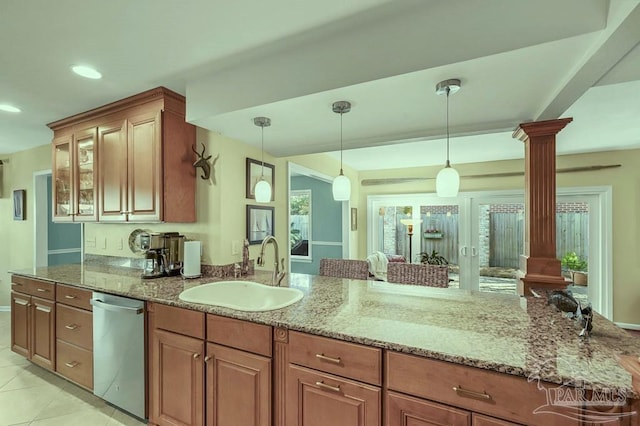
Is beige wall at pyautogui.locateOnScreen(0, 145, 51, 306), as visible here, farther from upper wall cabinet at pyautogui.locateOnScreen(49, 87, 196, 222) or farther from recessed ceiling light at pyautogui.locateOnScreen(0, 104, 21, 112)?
upper wall cabinet at pyautogui.locateOnScreen(49, 87, 196, 222)

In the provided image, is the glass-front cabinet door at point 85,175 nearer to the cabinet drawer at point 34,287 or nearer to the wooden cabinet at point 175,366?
the cabinet drawer at point 34,287

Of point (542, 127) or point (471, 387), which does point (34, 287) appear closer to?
point (471, 387)

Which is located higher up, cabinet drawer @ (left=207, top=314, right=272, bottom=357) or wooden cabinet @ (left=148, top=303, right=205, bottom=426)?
cabinet drawer @ (left=207, top=314, right=272, bottom=357)

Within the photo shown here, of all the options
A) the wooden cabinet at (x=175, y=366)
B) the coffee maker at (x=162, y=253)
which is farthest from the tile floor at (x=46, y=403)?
the coffee maker at (x=162, y=253)

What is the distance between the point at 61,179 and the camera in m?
3.22

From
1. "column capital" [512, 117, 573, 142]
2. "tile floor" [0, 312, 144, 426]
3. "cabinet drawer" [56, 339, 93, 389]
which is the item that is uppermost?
"column capital" [512, 117, 573, 142]

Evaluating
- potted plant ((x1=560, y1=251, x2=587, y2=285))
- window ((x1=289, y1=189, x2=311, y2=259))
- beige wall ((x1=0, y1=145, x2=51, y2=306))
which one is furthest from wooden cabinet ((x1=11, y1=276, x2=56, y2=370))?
potted plant ((x1=560, y1=251, x2=587, y2=285))

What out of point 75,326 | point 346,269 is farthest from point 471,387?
point 75,326

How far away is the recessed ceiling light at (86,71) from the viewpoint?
6.51 ft

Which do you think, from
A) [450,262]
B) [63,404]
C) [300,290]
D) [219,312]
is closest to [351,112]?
[300,290]

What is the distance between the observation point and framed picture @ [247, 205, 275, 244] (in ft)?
9.43

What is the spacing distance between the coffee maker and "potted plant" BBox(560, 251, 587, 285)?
542cm

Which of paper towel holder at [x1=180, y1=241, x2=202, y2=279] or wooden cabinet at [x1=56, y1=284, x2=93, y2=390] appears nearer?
wooden cabinet at [x1=56, y1=284, x2=93, y2=390]

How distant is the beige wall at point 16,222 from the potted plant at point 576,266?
7962 millimetres
